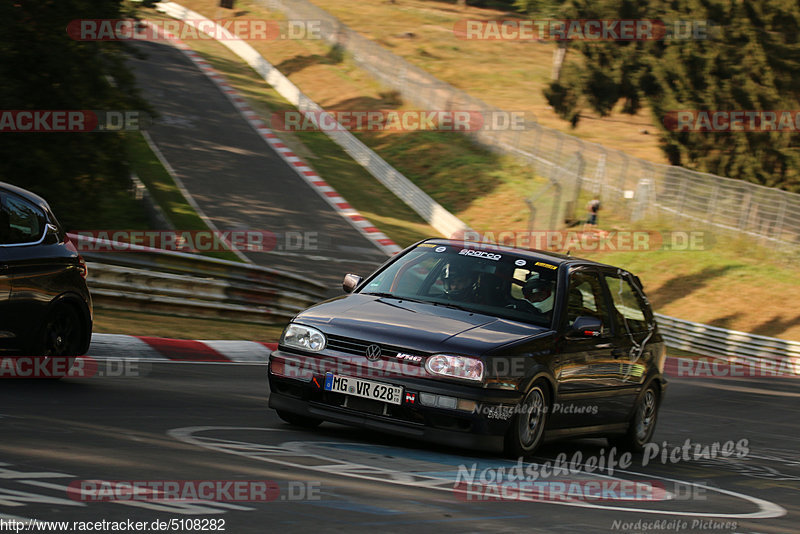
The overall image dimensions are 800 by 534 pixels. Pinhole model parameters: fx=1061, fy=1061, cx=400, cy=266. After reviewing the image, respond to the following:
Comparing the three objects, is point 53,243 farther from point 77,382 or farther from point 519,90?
point 519,90

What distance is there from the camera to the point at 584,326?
26.0 feet

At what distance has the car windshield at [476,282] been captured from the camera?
8023 millimetres

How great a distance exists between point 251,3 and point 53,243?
56615 mm

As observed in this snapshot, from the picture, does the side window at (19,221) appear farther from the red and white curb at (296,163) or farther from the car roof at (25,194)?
the red and white curb at (296,163)

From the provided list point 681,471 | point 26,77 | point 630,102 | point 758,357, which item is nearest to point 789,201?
point 758,357

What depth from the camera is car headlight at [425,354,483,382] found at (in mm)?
7055

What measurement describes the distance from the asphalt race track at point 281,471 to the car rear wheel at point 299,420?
7 centimetres

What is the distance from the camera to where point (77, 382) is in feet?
30.2
